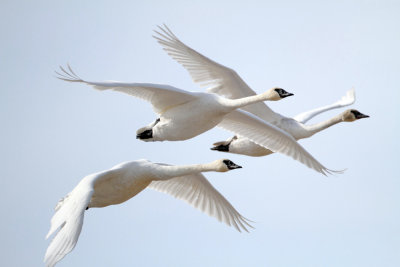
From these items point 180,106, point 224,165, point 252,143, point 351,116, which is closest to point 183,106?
point 180,106

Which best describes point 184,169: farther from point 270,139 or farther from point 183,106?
point 270,139

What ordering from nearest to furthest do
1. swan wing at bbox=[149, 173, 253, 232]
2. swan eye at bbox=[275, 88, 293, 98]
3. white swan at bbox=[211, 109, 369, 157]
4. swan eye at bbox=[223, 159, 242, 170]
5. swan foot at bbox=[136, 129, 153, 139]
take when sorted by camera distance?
swan eye at bbox=[223, 159, 242, 170] → swan eye at bbox=[275, 88, 293, 98] → swan foot at bbox=[136, 129, 153, 139] → swan wing at bbox=[149, 173, 253, 232] → white swan at bbox=[211, 109, 369, 157]

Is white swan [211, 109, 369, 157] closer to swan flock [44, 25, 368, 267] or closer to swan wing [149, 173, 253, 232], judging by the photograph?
swan flock [44, 25, 368, 267]

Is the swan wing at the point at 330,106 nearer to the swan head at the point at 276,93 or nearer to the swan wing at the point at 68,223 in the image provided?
the swan head at the point at 276,93

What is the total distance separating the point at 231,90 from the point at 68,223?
23.8 feet

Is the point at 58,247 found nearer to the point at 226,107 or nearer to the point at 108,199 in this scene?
the point at 108,199

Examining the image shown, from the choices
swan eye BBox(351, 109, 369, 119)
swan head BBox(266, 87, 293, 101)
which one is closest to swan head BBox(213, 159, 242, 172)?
swan head BBox(266, 87, 293, 101)

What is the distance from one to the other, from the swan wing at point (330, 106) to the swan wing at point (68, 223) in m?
8.10

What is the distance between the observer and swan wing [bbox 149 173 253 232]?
76.6 feet

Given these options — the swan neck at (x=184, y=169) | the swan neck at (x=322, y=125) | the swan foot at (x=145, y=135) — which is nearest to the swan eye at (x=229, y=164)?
the swan neck at (x=184, y=169)

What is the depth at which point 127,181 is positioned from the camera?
20.7 m

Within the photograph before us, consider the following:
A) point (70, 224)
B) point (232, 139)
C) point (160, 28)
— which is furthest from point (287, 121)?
point (70, 224)

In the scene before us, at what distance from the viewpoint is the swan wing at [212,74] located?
23.8 meters

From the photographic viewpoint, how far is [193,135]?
21.7 m
